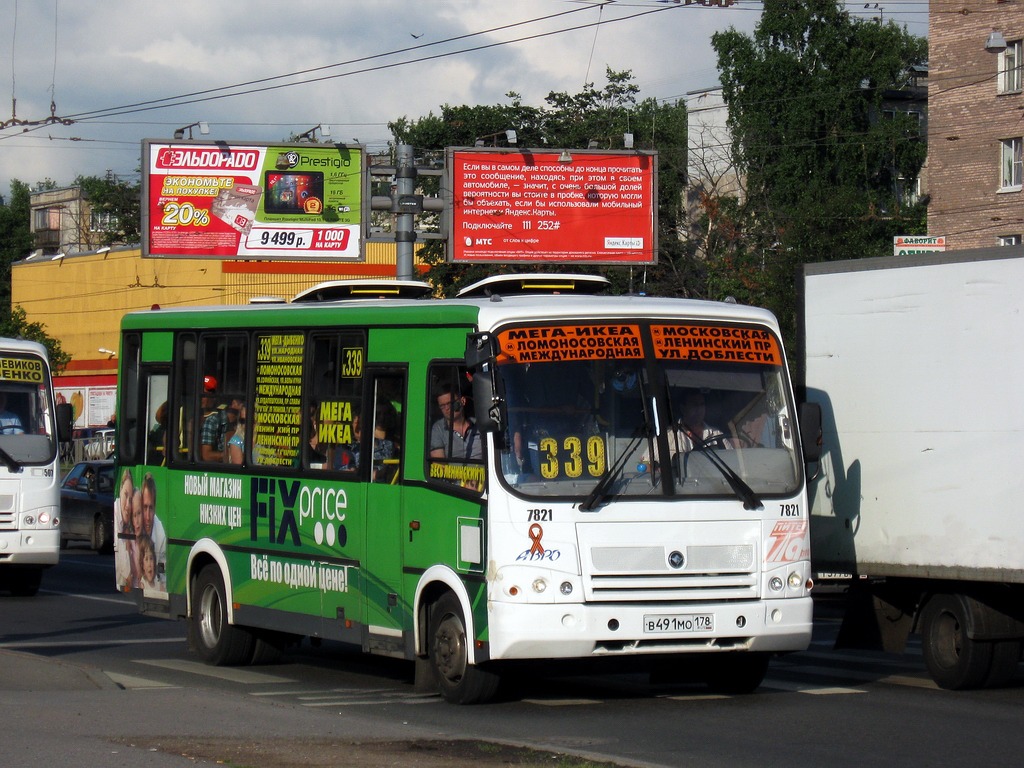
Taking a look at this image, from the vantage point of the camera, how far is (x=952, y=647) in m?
11.6

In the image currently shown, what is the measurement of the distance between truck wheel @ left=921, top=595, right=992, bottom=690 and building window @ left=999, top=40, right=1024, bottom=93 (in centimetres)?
4069

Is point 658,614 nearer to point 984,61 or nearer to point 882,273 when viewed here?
point 882,273

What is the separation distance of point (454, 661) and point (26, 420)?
11.2 meters

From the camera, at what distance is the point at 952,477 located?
11.2 meters

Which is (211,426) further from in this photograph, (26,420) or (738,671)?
(26,420)

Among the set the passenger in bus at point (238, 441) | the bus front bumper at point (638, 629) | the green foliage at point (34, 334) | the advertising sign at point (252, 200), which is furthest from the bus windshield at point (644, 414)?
the green foliage at point (34, 334)

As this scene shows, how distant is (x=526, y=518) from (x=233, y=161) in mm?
23988

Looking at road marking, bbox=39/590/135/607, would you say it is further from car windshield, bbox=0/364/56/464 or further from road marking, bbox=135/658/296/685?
road marking, bbox=135/658/296/685

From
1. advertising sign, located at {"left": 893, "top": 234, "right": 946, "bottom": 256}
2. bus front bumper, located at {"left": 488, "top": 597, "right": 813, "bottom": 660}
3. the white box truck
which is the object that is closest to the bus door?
bus front bumper, located at {"left": 488, "top": 597, "right": 813, "bottom": 660}

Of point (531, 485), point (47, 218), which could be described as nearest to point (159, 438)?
point (531, 485)

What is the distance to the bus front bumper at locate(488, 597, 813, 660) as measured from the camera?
398 inches

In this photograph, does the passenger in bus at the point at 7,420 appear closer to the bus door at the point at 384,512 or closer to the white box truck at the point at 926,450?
the bus door at the point at 384,512

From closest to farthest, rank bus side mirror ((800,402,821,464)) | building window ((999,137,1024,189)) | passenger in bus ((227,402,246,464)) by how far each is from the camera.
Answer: bus side mirror ((800,402,821,464)) < passenger in bus ((227,402,246,464)) < building window ((999,137,1024,189))

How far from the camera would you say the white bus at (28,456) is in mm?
20062
